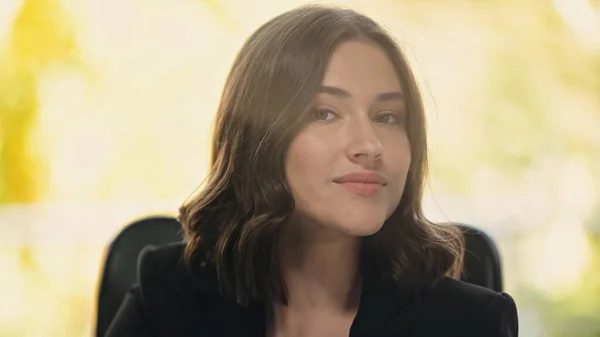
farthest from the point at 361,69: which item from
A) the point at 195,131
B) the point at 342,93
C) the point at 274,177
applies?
the point at 195,131

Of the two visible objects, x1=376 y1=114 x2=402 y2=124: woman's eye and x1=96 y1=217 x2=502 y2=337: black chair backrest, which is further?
x1=96 y1=217 x2=502 y2=337: black chair backrest

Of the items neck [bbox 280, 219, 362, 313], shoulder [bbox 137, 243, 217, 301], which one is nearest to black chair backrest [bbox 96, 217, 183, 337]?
shoulder [bbox 137, 243, 217, 301]

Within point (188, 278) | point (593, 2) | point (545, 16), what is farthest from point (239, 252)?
point (593, 2)

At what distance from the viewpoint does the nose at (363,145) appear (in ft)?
2.33

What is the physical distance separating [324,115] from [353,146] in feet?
0.16

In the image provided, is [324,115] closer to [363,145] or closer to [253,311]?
[363,145]

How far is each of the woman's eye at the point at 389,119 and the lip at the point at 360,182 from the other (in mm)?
59

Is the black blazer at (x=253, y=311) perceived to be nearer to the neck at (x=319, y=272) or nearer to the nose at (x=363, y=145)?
the neck at (x=319, y=272)

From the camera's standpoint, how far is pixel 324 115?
737 millimetres

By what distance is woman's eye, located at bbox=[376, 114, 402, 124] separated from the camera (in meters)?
0.75

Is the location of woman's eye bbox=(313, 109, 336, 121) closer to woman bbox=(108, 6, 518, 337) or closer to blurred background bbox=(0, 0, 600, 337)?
woman bbox=(108, 6, 518, 337)

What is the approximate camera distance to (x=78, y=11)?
1.32 metres

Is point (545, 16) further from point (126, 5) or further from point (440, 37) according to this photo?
point (126, 5)

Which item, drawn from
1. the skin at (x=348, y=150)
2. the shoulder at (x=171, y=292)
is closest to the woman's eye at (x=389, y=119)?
the skin at (x=348, y=150)
